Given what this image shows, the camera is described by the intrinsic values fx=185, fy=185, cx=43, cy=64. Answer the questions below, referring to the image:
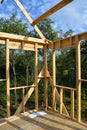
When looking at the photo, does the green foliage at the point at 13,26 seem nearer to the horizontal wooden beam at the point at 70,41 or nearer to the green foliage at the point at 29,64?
the green foliage at the point at 29,64

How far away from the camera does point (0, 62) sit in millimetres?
10344

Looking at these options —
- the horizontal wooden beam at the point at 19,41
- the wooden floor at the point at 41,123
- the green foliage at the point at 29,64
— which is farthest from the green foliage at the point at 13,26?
the wooden floor at the point at 41,123

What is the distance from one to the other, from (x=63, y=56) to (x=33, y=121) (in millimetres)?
7430

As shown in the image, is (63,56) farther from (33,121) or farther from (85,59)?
(33,121)

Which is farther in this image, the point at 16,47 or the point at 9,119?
the point at 16,47

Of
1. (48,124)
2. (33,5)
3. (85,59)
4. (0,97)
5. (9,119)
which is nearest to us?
(48,124)

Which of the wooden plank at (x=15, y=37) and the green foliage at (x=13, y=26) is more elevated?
the green foliage at (x=13, y=26)

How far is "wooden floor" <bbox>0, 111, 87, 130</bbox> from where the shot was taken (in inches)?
194

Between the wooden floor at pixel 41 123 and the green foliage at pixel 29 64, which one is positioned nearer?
the wooden floor at pixel 41 123

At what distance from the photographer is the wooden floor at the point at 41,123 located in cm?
492

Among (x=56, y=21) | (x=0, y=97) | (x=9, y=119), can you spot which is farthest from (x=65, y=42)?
(x=56, y=21)

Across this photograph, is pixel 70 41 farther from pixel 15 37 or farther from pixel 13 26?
pixel 13 26

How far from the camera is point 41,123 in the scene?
5.29 metres

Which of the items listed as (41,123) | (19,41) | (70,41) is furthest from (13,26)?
(41,123)
